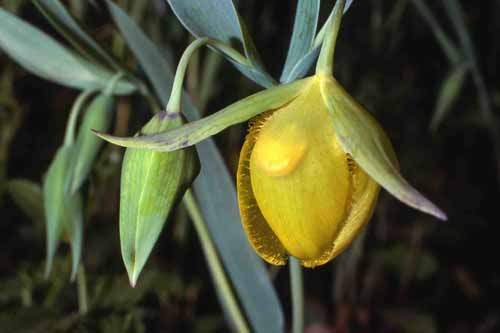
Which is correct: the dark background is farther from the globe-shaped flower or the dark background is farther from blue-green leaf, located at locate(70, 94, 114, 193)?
the globe-shaped flower

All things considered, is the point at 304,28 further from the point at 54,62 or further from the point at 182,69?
the point at 54,62

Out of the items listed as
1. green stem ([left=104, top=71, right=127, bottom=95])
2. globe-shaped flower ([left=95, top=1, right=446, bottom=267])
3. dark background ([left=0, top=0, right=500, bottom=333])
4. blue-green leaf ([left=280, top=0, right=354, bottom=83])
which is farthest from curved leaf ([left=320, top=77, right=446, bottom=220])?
dark background ([left=0, top=0, right=500, bottom=333])

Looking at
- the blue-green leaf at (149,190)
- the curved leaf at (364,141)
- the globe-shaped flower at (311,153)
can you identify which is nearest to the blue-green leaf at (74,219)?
the blue-green leaf at (149,190)

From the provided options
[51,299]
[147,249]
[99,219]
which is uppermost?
[147,249]

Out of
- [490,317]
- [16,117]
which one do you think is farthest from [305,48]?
[490,317]

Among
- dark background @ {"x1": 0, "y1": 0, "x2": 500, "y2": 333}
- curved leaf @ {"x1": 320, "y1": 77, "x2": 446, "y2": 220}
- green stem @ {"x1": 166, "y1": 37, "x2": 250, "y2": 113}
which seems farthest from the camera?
dark background @ {"x1": 0, "y1": 0, "x2": 500, "y2": 333}

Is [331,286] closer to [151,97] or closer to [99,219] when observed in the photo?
[99,219]
